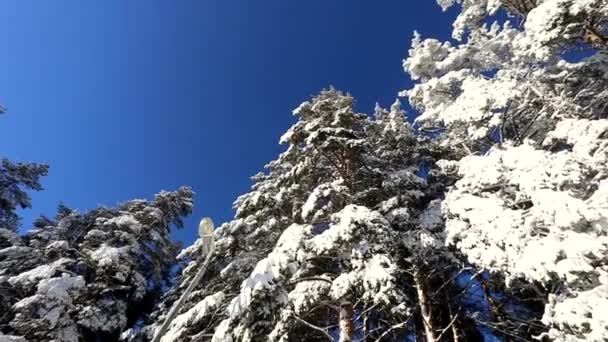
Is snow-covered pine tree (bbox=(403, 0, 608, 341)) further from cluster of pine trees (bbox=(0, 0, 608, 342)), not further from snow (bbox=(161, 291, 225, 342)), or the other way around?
snow (bbox=(161, 291, 225, 342))

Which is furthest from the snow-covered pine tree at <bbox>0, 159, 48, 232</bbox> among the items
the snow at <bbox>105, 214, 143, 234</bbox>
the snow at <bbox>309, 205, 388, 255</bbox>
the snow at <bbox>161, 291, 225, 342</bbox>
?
the snow at <bbox>309, 205, 388, 255</bbox>

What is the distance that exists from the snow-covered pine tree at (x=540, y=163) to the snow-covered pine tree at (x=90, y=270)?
12221 mm

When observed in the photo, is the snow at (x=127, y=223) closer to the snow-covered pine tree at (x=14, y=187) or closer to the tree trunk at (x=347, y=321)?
the snow-covered pine tree at (x=14, y=187)

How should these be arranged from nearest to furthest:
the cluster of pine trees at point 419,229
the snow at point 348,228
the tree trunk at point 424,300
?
Result: 1. the cluster of pine trees at point 419,229
2. the snow at point 348,228
3. the tree trunk at point 424,300

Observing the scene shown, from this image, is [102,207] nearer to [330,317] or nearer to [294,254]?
[330,317]

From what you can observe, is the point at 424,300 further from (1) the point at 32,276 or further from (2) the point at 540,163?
(1) the point at 32,276

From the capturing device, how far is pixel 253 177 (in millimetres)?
18719

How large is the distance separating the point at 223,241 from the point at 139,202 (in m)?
8.96

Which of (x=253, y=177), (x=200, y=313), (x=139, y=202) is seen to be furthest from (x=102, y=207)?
(x=200, y=313)

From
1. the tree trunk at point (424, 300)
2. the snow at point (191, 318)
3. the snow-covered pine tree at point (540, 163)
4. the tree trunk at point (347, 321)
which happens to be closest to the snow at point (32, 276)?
the snow at point (191, 318)

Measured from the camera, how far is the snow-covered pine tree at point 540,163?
6.41 metres

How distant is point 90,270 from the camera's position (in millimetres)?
15852

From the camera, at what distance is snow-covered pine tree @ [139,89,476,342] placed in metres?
8.26

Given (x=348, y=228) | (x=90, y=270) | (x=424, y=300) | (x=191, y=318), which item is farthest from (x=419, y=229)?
(x=90, y=270)
